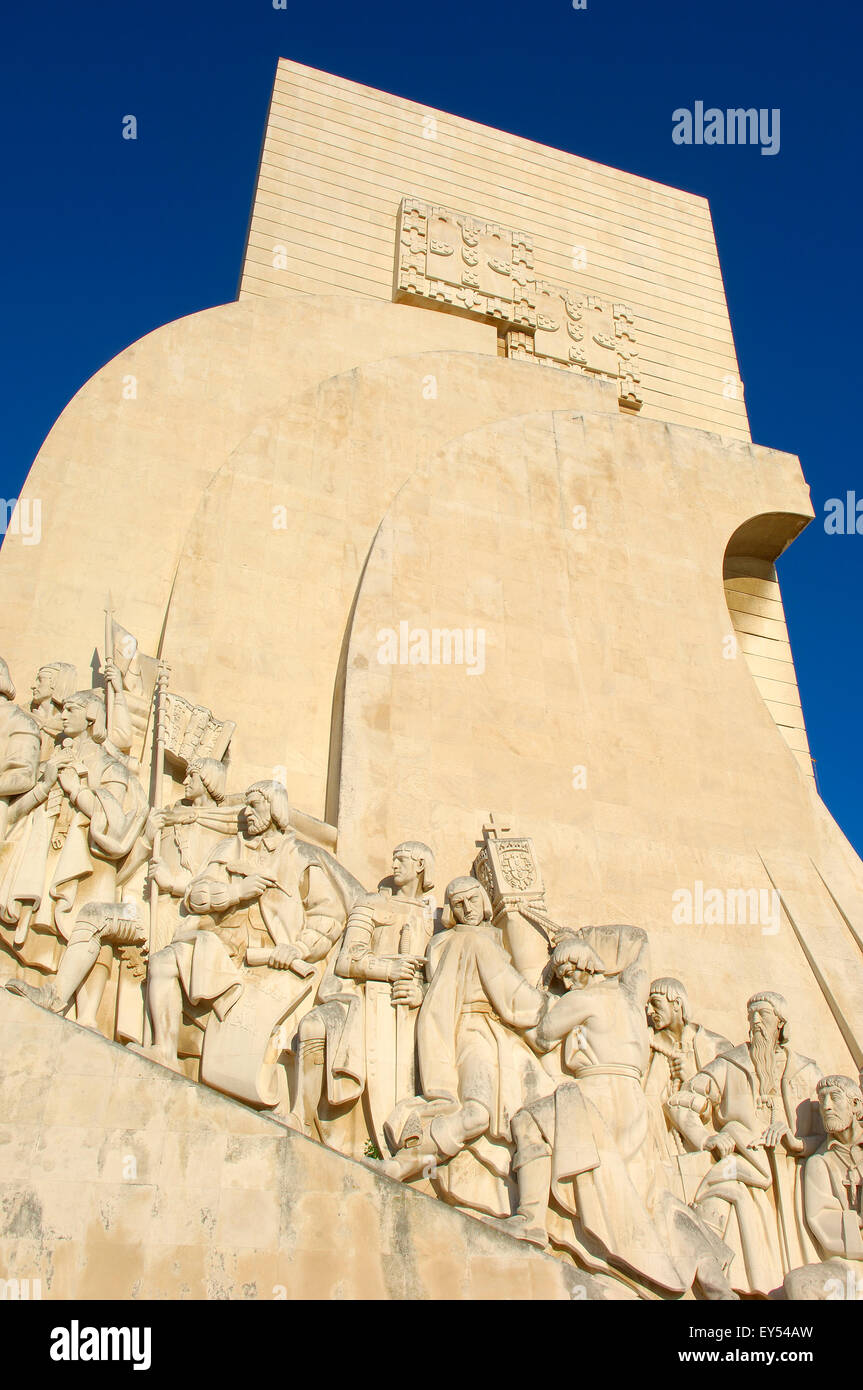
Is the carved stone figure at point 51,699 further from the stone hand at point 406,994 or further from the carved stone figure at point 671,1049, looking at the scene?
the carved stone figure at point 671,1049

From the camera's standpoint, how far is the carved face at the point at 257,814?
661 centimetres

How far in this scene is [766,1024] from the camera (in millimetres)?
6969

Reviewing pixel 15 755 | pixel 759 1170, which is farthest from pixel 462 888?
pixel 15 755

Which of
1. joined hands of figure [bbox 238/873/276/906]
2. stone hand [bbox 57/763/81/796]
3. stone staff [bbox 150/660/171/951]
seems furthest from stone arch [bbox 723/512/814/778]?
stone hand [bbox 57/763/81/796]

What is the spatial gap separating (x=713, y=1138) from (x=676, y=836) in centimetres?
311

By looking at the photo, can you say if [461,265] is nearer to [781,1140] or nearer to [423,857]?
[423,857]

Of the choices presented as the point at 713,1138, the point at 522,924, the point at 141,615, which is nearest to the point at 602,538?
the point at 141,615

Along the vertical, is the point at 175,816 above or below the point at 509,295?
below

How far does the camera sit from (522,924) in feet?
23.6

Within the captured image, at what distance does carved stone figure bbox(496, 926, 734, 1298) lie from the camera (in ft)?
17.7

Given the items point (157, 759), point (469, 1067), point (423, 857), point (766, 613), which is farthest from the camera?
point (766, 613)

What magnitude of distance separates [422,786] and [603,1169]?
3.55 meters

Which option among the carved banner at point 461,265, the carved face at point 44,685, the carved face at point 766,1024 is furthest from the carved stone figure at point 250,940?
the carved banner at point 461,265
